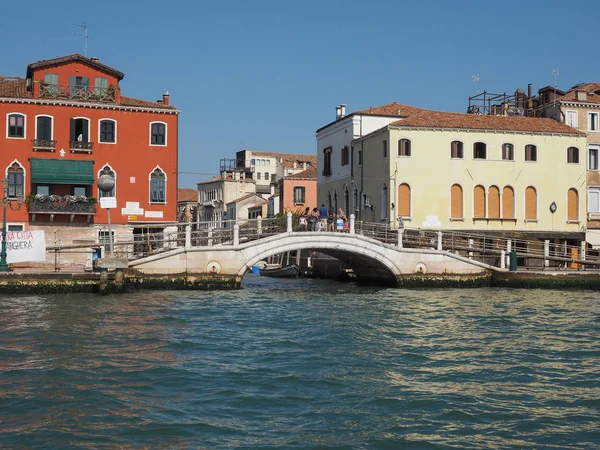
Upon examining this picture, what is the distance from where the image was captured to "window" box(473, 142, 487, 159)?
118 feet

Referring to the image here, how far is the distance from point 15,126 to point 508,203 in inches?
866

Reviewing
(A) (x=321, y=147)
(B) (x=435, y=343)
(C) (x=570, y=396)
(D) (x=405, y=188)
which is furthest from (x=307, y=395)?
(A) (x=321, y=147)

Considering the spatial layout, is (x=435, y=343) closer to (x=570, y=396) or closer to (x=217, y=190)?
(x=570, y=396)

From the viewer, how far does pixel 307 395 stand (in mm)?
11500

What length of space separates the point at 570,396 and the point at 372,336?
606 cm

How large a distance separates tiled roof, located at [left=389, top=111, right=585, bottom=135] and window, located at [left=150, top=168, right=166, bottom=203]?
34.7ft

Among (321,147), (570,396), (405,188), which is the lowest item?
(570,396)

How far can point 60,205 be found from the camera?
31625mm

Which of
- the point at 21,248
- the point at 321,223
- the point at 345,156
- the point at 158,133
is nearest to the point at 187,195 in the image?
the point at 345,156

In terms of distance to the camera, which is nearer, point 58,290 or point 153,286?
point 58,290

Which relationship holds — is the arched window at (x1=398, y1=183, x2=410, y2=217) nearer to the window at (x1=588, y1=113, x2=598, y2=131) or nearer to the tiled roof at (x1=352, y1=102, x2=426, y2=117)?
the tiled roof at (x1=352, y1=102, x2=426, y2=117)

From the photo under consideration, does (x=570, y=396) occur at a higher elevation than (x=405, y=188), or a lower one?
lower

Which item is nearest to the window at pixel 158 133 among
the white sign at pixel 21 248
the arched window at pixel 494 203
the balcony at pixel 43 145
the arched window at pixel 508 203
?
the balcony at pixel 43 145

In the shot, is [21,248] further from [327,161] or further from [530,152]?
[530,152]
